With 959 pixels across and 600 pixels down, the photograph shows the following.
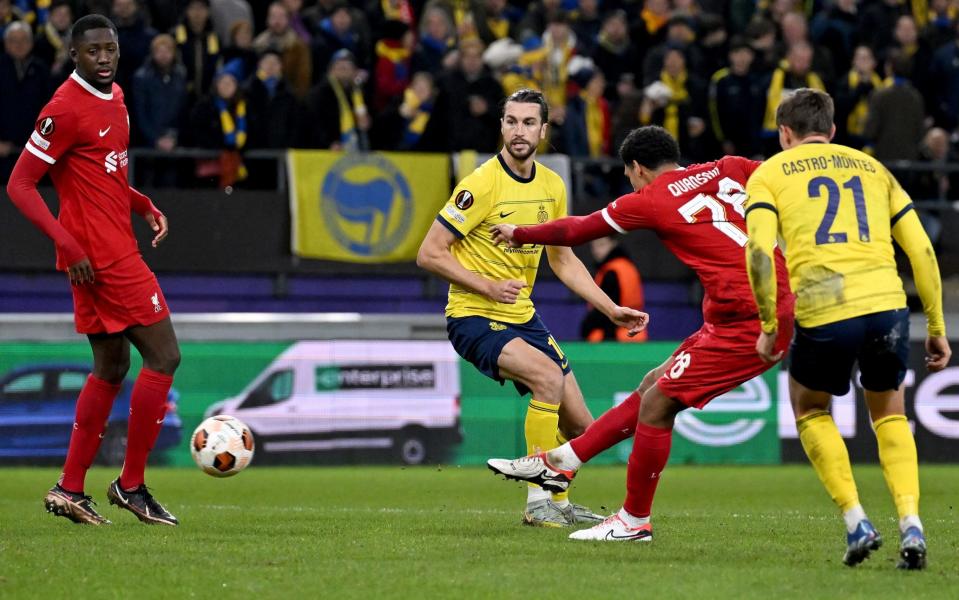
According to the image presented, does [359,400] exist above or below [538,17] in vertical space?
below

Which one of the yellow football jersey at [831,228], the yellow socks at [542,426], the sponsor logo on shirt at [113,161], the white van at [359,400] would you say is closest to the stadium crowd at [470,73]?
the white van at [359,400]

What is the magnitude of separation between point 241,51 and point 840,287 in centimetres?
1152

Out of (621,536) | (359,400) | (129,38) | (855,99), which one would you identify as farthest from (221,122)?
(621,536)

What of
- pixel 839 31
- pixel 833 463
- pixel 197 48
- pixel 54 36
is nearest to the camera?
pixel 833 463

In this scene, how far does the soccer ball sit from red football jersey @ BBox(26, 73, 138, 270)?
1.42m

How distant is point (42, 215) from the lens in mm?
8484

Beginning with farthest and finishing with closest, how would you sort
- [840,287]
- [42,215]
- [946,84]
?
[946,84]
[42,215]
[840,287]

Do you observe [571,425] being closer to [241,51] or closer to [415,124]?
[415,124]

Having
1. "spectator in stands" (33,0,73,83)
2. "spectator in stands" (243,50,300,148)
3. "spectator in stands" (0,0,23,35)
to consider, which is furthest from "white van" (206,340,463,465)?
"spectator in stands" (0,0,23,35)

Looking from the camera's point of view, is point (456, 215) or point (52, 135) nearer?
point (52, 135)

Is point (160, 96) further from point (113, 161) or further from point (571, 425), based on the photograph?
point (571, 425)

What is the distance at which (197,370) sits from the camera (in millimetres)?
15445

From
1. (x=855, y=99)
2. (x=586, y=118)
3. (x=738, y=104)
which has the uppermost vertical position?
(x=855, y=99)

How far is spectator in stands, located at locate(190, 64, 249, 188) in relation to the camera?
16.9 metres
